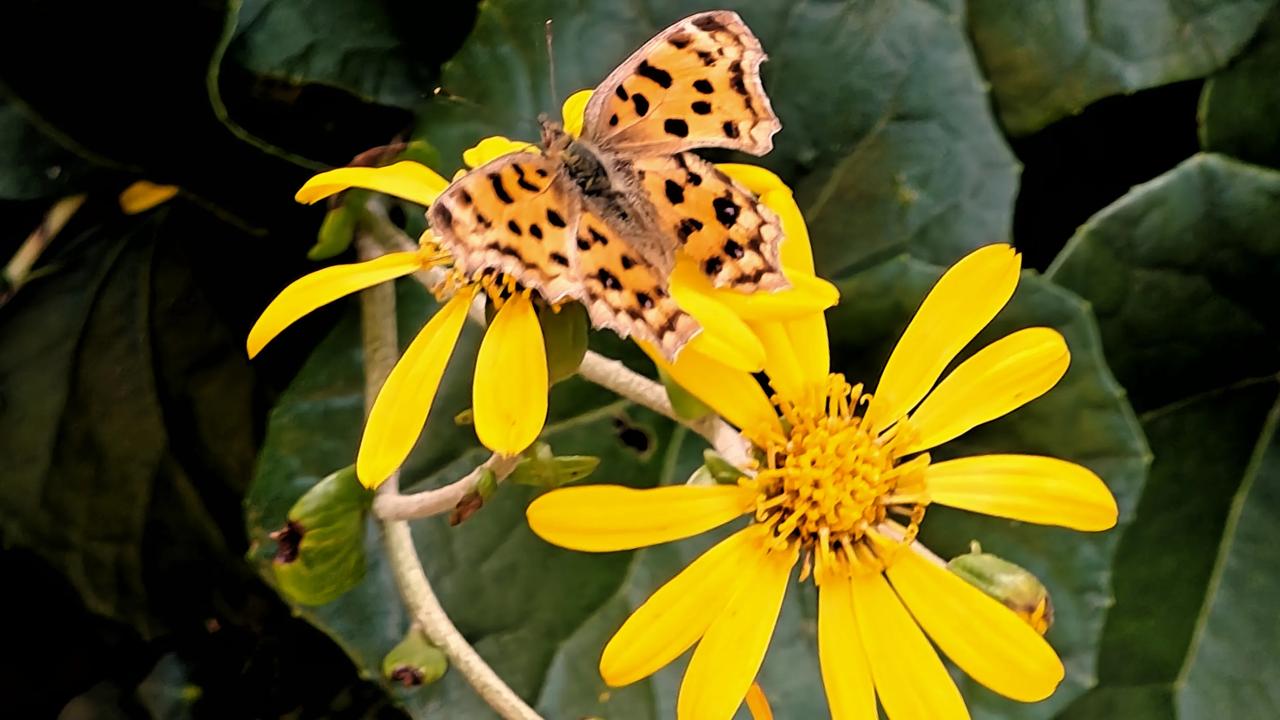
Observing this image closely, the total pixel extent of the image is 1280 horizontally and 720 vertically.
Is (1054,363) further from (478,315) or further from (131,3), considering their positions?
(131,3)

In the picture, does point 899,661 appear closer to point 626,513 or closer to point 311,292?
point 626,513

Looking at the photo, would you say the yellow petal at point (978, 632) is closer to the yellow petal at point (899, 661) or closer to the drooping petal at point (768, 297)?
the yellow petal at point (899, 661)

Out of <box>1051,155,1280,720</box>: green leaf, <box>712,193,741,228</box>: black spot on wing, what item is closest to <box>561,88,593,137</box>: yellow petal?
<box>712,193,741,228</box>: black spot on wing

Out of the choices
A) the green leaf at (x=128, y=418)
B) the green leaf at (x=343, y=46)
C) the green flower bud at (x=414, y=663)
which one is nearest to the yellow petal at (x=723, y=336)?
the green flower bud at (x=414, y=663)

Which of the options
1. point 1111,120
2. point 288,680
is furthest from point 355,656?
point 1111,120

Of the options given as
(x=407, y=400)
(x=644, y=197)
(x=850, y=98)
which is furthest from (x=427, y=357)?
(x=850, y=98)
